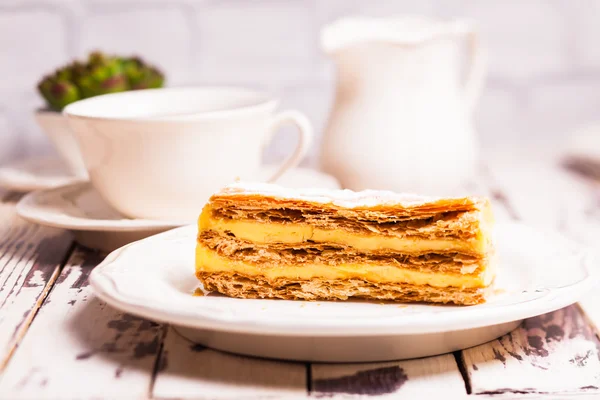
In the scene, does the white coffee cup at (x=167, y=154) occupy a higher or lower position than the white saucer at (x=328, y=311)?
higher

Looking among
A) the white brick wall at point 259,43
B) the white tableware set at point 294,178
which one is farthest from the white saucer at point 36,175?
the white brick wall at point 259,43

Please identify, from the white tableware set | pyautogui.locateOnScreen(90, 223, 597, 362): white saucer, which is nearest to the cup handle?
the white tableware set

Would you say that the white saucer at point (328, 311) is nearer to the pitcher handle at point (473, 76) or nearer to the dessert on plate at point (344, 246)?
the dessert on plate at point (344, 246)

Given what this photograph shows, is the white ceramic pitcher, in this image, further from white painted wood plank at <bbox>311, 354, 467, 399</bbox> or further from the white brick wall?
white painted wood plank at <bbox>311, 354, 467, 399</bbox>

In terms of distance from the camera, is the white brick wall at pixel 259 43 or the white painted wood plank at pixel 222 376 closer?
the white painted wood plank at pixel 222 376

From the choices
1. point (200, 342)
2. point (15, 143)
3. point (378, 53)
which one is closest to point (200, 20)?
point (15, 143)

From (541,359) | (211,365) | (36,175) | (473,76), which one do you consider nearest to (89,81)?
(36,175)
